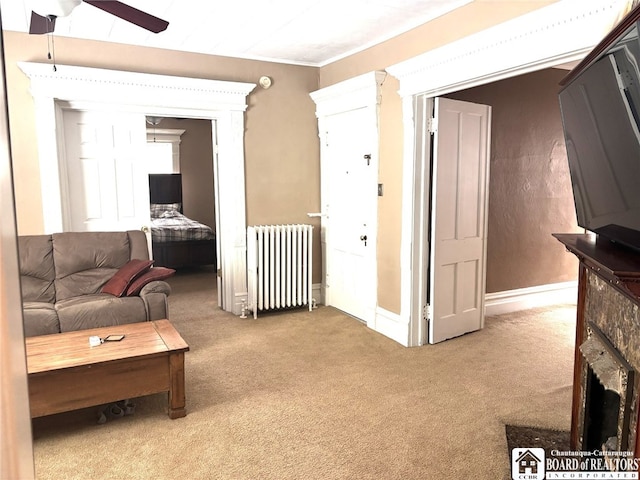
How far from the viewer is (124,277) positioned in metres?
3.75

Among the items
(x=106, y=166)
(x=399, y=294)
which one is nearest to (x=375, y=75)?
(x=399, y=294)

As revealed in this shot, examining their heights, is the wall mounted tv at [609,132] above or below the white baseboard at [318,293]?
above

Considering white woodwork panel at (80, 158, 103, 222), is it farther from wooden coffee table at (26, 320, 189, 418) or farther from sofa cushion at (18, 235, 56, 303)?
wooden coffee table at (26, 320, 189, 418)

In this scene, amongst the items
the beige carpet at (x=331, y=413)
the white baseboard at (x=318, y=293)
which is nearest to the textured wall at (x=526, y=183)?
the beige carpet at (x=331, y=413)

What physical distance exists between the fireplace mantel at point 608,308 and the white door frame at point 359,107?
213cm

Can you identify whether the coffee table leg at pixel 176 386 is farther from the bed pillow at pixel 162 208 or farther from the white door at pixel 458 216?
the bed pillow at pixel 162 208

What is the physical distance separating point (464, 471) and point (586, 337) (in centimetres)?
86

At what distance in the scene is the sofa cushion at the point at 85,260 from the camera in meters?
3.83

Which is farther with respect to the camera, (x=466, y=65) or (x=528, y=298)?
(x=528, y=298)

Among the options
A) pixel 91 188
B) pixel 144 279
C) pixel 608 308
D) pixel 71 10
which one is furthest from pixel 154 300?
pixel 608 308

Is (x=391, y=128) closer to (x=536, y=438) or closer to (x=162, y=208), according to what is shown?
(x=536, y=438)

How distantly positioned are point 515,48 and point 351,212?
2.23 meters

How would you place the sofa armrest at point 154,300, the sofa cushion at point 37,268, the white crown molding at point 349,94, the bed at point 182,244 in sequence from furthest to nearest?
the bed at point 182,244 < the white crown molding at point 349,94 < the sofa cushion at point 37,268 < the sofa armrest at point 154,300

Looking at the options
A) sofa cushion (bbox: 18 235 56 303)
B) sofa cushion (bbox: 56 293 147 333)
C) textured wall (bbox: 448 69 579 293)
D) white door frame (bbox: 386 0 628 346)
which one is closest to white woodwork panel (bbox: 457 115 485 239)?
white door frame (bbox: 386 0 628 346)
